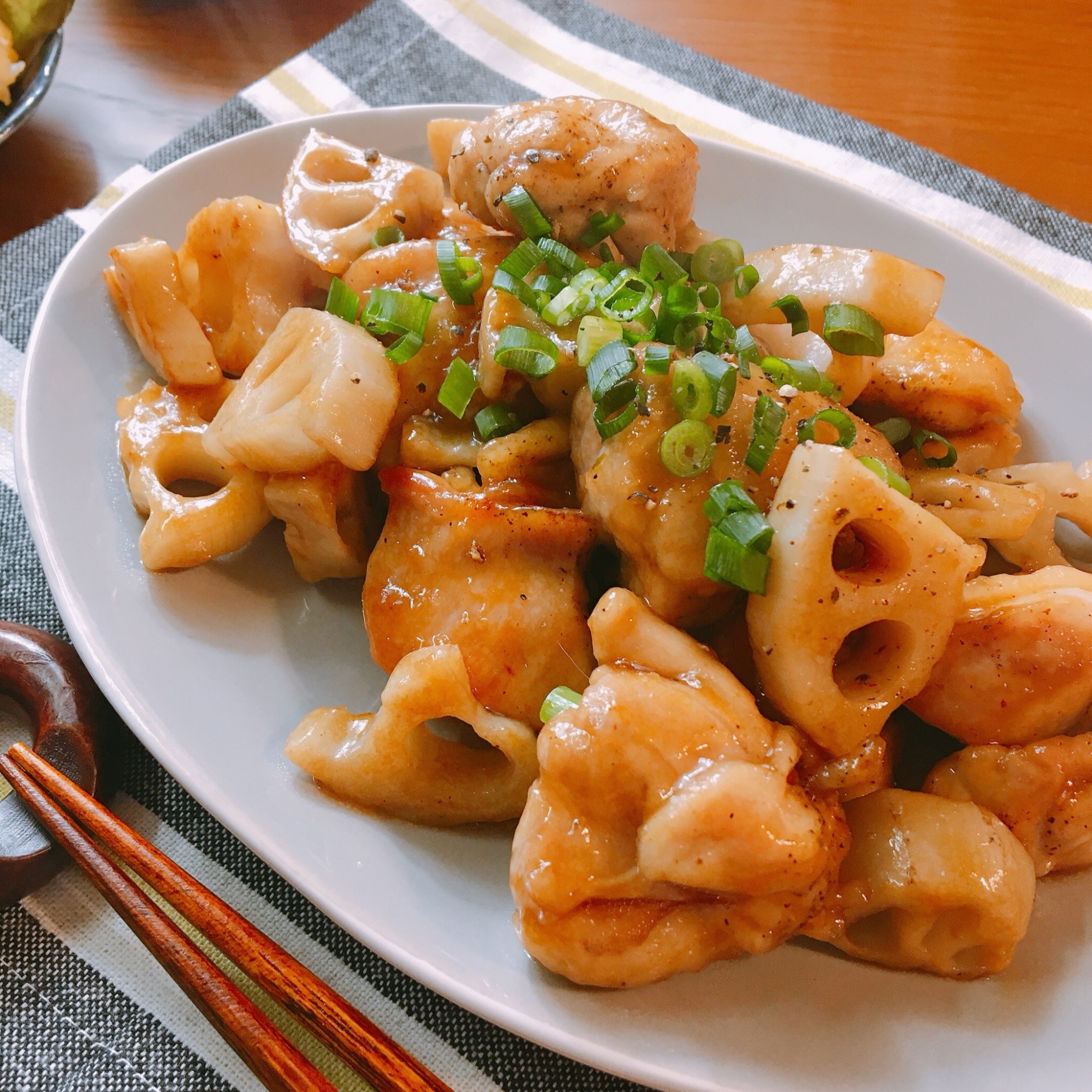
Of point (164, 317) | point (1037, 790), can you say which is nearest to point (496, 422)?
point (164, 317)

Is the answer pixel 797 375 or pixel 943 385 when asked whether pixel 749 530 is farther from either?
pixel 943 385

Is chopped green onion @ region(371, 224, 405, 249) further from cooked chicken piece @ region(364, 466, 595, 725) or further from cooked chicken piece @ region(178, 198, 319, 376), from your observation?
cooked chicken piece @ region(364, 466, 595, 725)

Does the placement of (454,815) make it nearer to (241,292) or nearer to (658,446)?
(658,446)

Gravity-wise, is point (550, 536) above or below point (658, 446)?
below

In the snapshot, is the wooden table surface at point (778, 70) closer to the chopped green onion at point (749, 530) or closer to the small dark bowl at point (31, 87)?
the small dark bowl at point (31, 87)

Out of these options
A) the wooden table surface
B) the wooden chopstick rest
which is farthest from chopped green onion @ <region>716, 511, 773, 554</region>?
the wooden table surface

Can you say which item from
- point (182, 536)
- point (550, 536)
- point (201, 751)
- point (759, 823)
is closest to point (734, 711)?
point (759, 823)
